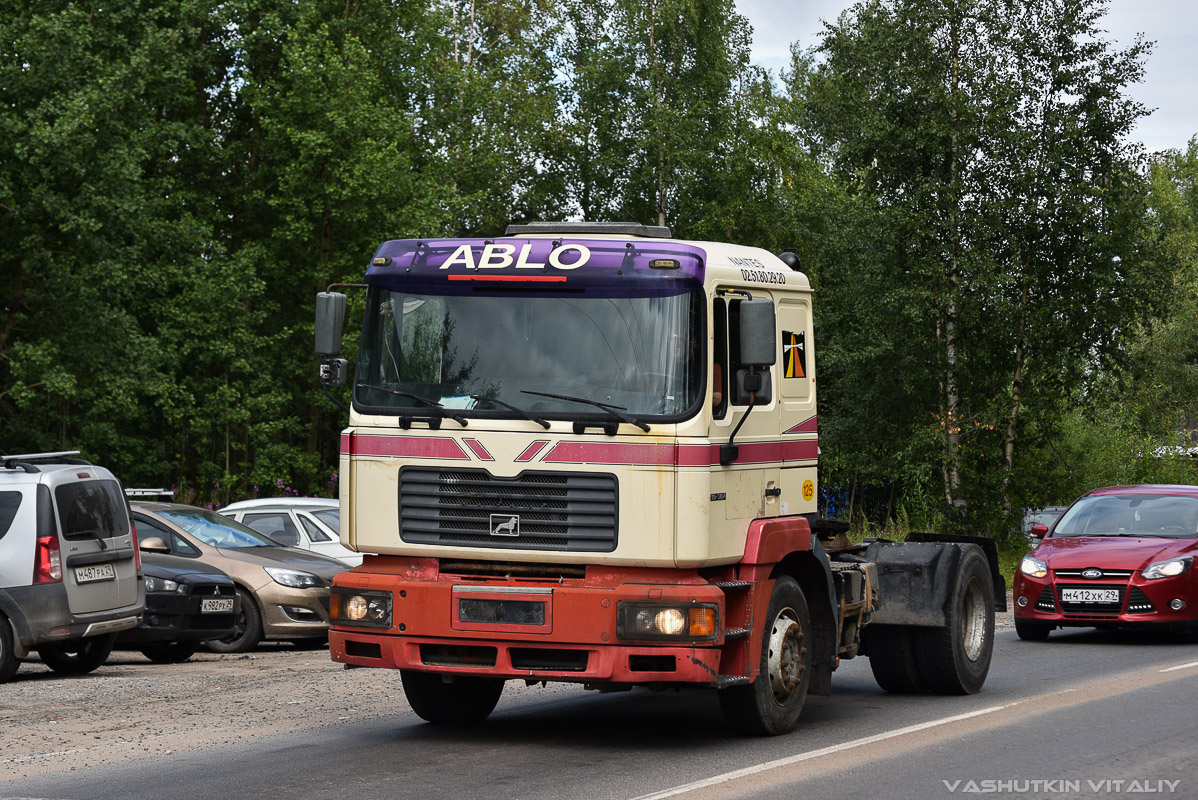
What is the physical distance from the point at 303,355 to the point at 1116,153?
2077 centimetres

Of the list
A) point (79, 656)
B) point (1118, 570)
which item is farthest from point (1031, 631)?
point (79, 656)

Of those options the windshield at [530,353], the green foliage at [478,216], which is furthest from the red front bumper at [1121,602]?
the green foliage at [478,216]

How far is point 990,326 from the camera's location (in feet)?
107

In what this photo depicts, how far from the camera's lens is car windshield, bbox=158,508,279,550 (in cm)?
1695

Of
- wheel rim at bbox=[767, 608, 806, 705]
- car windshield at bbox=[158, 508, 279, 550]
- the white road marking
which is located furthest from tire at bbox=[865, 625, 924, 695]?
car windshield at bbox=[158, 508, 279, 550]

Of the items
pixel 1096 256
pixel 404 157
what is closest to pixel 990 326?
pixel 1096 256

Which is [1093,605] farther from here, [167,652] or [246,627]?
[167,652]

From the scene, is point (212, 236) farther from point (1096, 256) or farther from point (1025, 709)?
point (1025, 709)

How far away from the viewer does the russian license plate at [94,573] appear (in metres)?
13.4

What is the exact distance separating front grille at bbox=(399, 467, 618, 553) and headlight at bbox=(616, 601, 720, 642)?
387 mm

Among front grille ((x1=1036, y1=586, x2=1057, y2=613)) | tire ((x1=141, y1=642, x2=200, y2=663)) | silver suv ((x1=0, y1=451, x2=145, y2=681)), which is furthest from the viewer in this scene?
front grille ((x1=1036, y1=586, x2=1057, y2=613))

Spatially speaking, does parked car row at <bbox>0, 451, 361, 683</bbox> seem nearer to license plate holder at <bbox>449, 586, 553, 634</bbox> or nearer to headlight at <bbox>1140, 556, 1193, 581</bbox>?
license plate holder at <bbox>449, 586, 553, 634</bbox>

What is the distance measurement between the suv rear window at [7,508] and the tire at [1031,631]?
10.3 meters

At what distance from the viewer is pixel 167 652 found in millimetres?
16453
